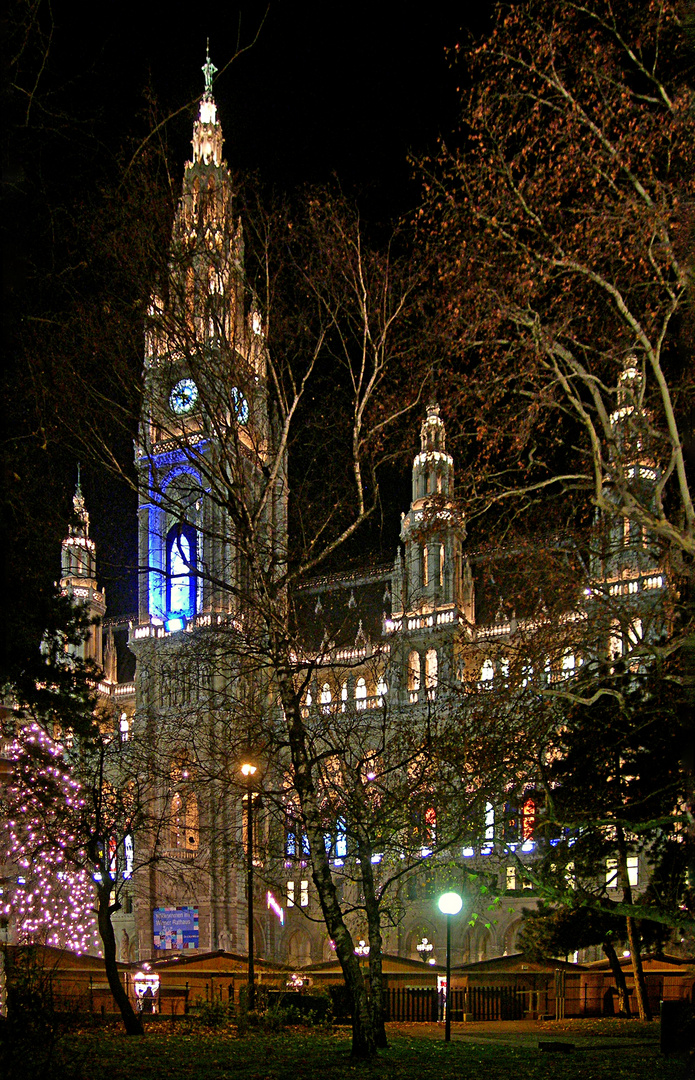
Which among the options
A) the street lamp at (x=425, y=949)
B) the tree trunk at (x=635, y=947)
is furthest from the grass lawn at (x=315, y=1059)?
the street lamp at (x=425, y=949)

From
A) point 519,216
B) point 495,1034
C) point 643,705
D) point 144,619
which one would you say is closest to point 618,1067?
point 643,705

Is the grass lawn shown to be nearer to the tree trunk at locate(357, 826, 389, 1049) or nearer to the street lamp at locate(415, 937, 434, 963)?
the tree trunk at locate(357, 826, 389, 1049)

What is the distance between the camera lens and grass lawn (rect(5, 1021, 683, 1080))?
13.4 metres

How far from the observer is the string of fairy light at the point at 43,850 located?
23.7m

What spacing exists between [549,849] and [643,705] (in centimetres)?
301

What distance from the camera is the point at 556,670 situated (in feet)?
56.3

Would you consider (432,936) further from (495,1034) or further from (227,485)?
(227,485)

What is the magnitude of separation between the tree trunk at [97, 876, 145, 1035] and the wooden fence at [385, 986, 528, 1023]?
748cm

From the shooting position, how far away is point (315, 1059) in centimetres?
1547

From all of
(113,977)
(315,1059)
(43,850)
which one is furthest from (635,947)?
(43,850)

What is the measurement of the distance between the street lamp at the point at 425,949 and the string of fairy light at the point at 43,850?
15.4 meters

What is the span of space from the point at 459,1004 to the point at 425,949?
25212mm

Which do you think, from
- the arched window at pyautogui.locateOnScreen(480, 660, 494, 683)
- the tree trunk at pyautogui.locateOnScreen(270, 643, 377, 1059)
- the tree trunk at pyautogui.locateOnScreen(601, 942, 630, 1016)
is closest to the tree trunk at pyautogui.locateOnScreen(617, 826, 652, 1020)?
the tree trunk at pyautogui.locateOnScreen(601, 942, 630, 1016)

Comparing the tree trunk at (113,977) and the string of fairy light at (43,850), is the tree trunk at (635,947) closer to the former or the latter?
the tree trunk at (113,977)
